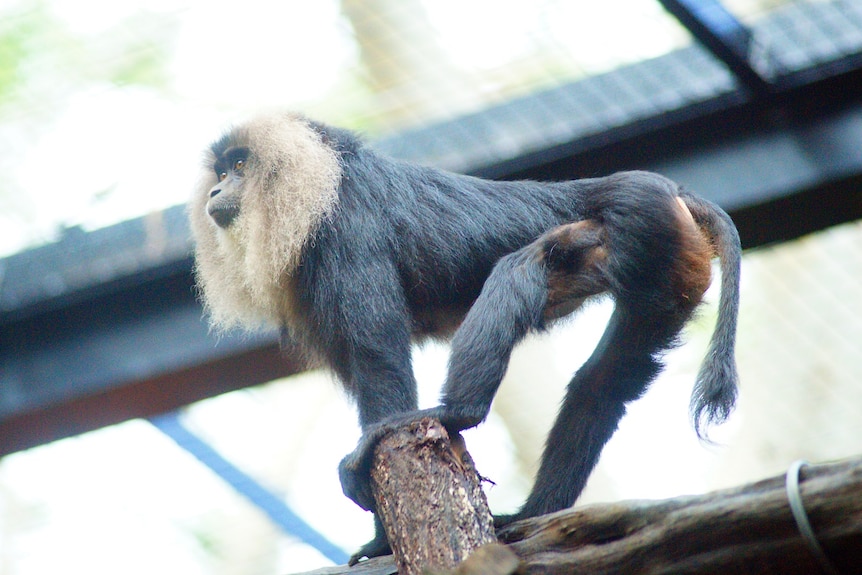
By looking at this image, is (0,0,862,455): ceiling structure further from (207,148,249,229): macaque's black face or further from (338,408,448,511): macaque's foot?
(338,408,448,511): macaque's foot

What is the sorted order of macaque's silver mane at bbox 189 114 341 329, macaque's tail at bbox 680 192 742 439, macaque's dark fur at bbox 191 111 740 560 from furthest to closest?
macaque's silver mane at bbox 189 114 341 329
macaque's dark fur at bbox 191 111 740 560
macaque's tail at bbox 680 192 742 439

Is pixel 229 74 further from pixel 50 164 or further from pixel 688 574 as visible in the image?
pixel 688 574

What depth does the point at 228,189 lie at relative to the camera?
4645 millimetres

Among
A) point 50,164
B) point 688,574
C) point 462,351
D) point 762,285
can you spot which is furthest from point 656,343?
point 762,285

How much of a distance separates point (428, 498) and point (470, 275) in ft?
4.37

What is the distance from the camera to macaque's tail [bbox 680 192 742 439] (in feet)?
11.4

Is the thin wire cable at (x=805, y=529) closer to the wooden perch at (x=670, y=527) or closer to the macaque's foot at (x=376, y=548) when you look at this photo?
the wooden perch at (x=670, y=527)

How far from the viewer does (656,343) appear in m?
4.11

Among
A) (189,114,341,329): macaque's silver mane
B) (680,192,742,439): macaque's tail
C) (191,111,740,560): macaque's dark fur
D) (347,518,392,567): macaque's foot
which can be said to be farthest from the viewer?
(189,114,341,329): macaque's silver mane

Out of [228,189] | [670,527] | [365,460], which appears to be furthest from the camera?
[228,189]

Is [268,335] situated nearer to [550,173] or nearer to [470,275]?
[470,275]

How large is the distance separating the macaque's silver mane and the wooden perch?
1228 millimetres

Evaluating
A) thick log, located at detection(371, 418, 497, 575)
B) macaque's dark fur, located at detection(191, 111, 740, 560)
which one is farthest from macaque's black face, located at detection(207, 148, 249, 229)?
thick log, located at detection(371, 418, 497, 575)

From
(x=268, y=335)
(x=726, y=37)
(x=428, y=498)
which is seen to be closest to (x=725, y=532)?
(x=428, y=498)
